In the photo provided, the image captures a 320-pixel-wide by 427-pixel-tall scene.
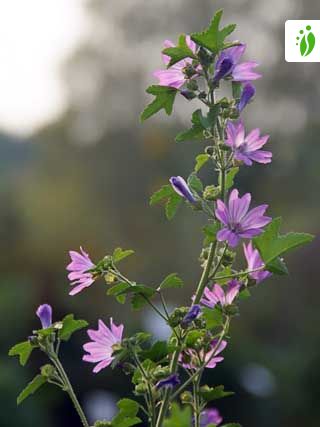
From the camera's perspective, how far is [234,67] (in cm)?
87

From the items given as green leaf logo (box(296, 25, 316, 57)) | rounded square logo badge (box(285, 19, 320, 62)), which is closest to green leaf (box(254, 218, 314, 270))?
rounded square logo badge (box(285, 19, 320, 62))

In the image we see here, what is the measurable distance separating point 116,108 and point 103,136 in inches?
40.5

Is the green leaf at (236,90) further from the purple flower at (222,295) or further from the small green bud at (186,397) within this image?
the small green bud at (186,397)

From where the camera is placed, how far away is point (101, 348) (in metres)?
0.90

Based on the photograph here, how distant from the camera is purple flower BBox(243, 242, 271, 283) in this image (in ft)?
2.84

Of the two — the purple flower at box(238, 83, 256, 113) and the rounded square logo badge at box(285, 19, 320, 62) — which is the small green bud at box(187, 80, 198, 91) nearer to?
the purple flower at box(238, 83, 256, 113)

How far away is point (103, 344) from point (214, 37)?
0.32 metres

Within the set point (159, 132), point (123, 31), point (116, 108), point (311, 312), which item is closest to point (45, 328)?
→ point (311, 312)

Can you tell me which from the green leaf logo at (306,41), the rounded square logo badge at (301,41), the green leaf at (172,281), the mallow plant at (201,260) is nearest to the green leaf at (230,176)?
the mallow plant at (201,260)

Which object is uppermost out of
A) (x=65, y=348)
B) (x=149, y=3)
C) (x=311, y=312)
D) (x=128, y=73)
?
(x=149, y=3)

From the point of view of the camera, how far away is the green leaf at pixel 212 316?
2.92 feet

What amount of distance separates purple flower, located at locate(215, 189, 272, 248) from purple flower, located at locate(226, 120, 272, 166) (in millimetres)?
51

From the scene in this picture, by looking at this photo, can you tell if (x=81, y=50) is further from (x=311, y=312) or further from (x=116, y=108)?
(x=311, y=312)

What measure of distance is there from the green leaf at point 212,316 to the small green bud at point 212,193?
0.36ft
